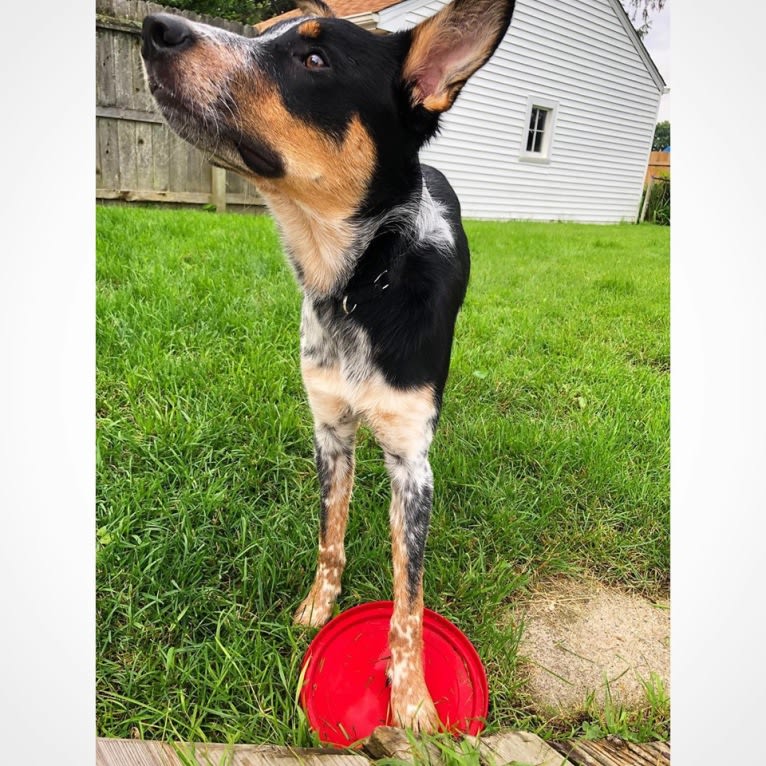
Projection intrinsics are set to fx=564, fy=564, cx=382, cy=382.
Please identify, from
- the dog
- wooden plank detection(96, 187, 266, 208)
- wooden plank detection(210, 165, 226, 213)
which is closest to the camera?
the dog

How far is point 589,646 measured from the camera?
1.59 m

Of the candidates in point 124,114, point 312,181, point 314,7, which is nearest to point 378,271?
point 312,181

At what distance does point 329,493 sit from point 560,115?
163cm

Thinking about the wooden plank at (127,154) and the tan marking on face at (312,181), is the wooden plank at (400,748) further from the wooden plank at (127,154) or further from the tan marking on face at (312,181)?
the wooden plank at (127,154)

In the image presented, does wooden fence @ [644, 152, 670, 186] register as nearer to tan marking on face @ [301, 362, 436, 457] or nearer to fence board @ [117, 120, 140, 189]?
tan marking on face @ [301, 362, 436, 457]

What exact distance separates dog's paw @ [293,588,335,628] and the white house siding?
1.26 m

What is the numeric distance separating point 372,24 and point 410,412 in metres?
1.20

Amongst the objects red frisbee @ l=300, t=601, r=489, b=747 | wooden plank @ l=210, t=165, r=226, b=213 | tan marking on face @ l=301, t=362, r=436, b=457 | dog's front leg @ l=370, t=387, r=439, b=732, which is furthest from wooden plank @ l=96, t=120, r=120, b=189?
red frisbee @ l=300, t=601, r=489, b=747

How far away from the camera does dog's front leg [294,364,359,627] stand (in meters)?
1.54

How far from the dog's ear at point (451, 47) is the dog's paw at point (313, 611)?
4.26 ft

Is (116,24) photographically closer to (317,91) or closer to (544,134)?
(317,91)
